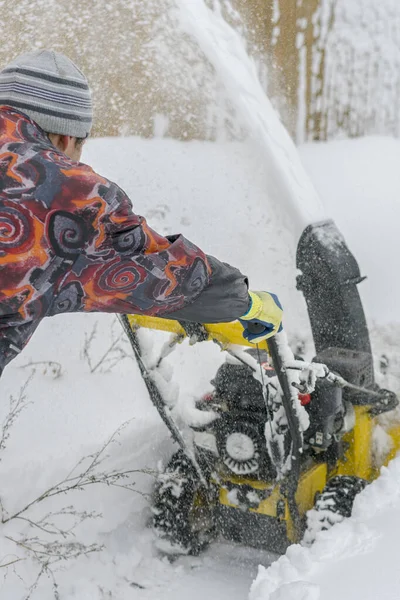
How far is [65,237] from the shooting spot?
68.9 inches

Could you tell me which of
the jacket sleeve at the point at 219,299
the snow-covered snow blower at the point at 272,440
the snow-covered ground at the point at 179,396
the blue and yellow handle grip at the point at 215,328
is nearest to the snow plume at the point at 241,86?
the snow-covered ground at the point at 179,396

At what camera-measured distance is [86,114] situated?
1953 mm

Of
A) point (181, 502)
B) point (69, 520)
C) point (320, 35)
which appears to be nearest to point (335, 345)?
point (181, 502)

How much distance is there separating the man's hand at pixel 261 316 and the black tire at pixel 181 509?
1099 millimetres

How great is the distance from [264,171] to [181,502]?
12.3 feet

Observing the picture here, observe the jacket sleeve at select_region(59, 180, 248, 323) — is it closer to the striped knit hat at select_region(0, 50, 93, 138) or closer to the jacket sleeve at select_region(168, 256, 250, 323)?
the jacket sleeve at select_region(168, 256, 250, 323)

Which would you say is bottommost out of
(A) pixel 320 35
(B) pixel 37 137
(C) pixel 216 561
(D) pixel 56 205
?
(C) pixel 216 561

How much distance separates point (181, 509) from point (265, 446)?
604mm

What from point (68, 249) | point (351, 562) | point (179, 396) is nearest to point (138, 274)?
point (68, 249)

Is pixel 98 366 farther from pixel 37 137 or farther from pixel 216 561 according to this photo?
pixel 37 137

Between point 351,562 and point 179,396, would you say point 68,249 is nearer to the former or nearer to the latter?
point 351,562

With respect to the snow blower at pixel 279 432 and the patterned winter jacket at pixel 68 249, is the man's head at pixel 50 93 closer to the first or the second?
the patterned winter jacket at pixel 68 249

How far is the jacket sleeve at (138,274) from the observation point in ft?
5.93

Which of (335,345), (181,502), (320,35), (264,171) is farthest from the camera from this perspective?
(320,35)
